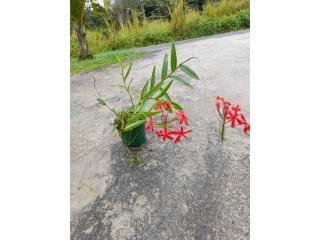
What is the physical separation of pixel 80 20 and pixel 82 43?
0.42 metres

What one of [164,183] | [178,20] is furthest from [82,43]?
[164,183]

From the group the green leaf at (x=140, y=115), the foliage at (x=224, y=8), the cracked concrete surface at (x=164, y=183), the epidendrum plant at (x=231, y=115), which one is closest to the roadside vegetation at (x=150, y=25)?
the foliage at (x=224, y=8)

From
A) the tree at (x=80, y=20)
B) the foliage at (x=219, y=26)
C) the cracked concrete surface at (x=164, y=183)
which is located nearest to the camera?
the cracked concrete surface at (x=164, y=183)

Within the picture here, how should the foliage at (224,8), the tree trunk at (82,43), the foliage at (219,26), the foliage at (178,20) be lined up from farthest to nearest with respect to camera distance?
1. the foliage at (224,8)
2. the foliage at (219,26)
3. the foliage at (178,20)
4. the tree trunk at (82,43)

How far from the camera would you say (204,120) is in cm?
159

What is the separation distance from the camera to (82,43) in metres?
3.89

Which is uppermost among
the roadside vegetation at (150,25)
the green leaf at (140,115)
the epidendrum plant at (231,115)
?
the roadside vegetation at (150,25)

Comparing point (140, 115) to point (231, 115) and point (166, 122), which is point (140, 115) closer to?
point (166, 122)

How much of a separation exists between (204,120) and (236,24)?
5353 millimetres

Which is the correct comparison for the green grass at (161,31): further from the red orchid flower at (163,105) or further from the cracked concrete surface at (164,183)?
the red orchid flower at (163,105)

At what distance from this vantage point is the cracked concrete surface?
0.94 m

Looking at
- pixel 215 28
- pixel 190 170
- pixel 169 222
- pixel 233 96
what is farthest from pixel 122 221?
pixel 215 28

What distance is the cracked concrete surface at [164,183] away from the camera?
0.94m

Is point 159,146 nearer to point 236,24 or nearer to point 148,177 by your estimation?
point 148,177
